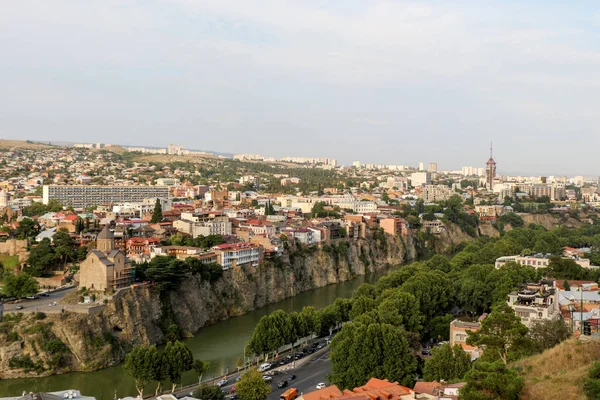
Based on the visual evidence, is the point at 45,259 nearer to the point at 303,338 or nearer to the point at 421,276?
the point at 303,338

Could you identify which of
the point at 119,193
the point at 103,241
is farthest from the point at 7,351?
the point at 119,193

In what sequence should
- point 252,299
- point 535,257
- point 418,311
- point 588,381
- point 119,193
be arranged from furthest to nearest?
point 119,193 → point 535,257 → point 252,299 → point 418,311 → point 588,381

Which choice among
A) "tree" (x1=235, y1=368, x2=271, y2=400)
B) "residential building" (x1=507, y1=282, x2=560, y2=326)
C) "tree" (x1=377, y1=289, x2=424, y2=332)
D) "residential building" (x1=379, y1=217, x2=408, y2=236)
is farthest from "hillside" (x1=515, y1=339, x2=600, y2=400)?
"residential building" (x1=379, y1=217, x2=408, y2=236)

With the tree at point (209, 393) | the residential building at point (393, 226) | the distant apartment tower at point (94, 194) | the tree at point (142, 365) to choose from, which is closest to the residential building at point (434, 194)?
the residential building at point (393, 226)

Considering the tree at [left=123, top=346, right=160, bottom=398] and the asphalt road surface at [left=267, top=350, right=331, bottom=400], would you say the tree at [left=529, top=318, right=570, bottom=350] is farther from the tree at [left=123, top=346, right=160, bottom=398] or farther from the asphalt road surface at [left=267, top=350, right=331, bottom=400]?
the tree at [left=123, top=346, right=160, bottom=398]

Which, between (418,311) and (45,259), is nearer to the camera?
(418,311)

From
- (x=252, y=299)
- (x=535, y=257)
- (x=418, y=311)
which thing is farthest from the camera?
(x=535, y=257)
